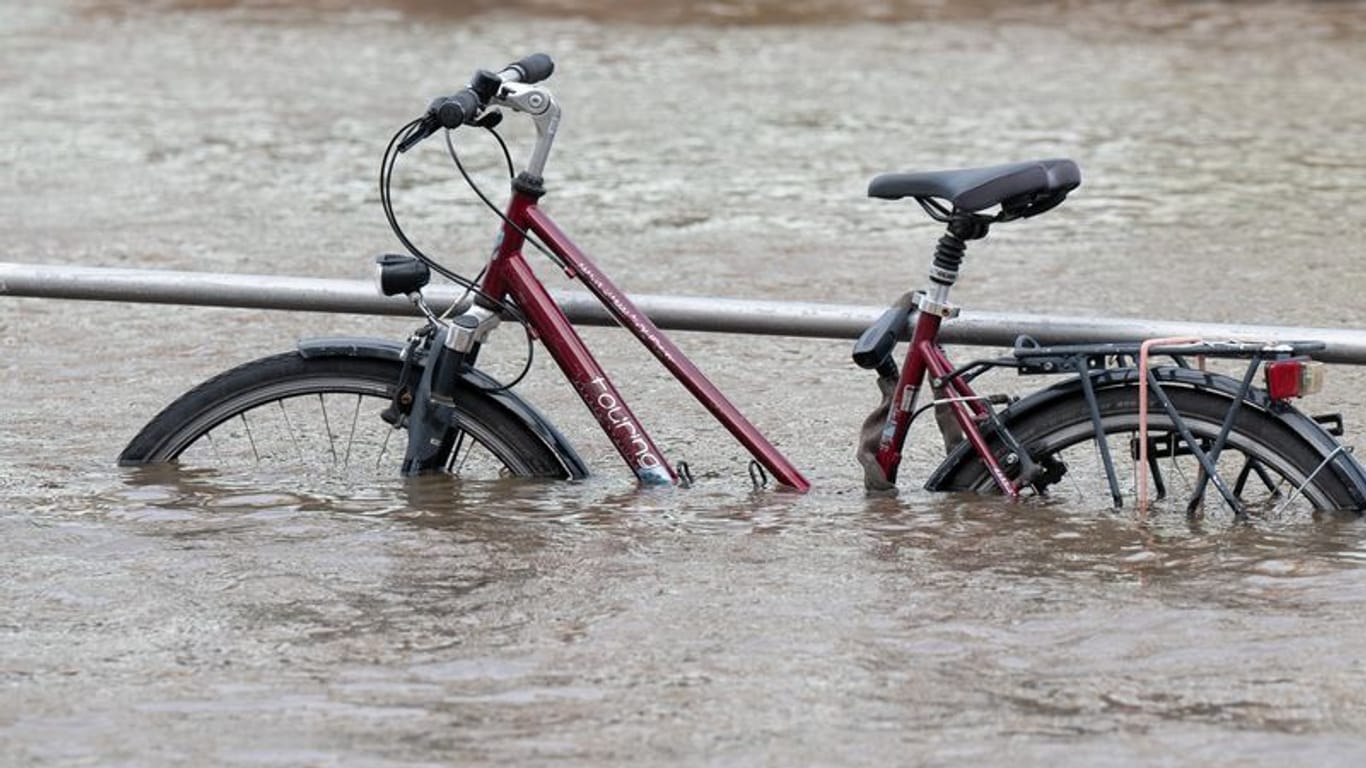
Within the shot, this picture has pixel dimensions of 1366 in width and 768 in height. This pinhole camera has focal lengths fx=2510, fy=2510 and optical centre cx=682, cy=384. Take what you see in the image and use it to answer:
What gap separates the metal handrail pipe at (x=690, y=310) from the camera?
5609mm

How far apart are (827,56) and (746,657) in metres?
12.9

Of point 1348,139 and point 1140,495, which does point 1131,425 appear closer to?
point 1140,495

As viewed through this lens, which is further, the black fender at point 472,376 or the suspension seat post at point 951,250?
the black fender at point 472,376

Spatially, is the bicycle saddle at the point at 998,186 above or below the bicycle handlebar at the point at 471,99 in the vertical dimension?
below

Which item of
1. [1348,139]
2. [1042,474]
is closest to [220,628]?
[1042,474]

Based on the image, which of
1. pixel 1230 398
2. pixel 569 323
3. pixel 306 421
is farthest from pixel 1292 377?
pixel 306 421

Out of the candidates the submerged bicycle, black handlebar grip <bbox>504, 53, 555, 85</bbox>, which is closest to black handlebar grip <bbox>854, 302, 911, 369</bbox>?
the submerged bicycle

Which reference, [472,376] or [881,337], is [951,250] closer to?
[881,337]

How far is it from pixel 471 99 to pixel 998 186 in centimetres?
117

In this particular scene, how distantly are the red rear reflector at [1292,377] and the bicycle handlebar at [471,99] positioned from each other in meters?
1.81

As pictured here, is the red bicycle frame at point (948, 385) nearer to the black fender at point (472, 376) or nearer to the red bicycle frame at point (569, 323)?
the red bicycle frame at point (569, 323)

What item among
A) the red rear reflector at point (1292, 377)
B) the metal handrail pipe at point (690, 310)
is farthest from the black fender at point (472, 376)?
the red rear reflector at point (1292, 377)

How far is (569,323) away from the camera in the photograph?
5.96 meters

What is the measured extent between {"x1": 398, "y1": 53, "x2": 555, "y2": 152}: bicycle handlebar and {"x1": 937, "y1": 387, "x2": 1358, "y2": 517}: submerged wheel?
53.3 inches
